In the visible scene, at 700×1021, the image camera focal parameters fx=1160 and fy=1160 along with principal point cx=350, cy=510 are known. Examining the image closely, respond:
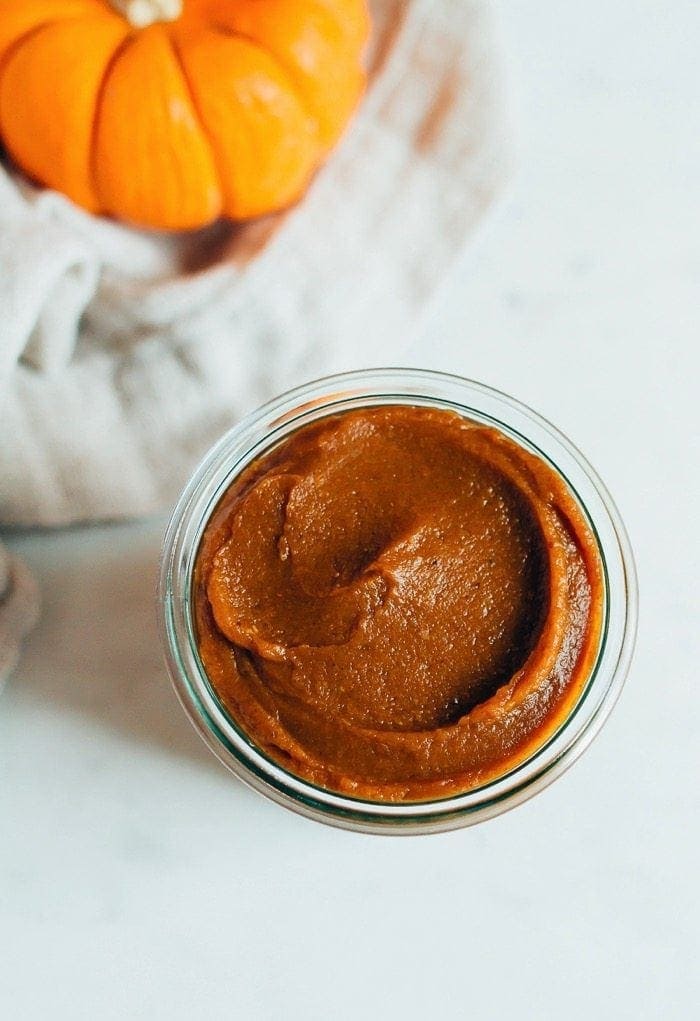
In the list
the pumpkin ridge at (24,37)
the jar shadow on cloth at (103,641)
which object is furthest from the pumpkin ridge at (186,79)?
the jar shadow on cloth at (103,641)

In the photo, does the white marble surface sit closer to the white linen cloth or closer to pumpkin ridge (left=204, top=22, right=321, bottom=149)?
the white linen cloth

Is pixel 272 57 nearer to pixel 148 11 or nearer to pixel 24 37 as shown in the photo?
pixel 148 11

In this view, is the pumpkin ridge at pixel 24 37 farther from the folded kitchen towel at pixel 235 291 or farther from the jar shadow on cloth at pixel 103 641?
the jar shadow on cloth at pixel 103 641

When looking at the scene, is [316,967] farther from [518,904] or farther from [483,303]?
[483,303]

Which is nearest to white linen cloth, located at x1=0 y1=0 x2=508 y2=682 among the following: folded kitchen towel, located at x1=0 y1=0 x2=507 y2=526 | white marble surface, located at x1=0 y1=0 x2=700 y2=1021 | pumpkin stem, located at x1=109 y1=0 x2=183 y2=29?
folded kitchen towel, located at x1=0 y1=0 x2=507 y2=526

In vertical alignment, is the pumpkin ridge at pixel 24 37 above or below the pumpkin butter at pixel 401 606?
above

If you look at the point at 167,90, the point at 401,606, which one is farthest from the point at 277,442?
the point at 167,90

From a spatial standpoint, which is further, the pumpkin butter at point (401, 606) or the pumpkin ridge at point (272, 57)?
the pumpkin ridge at point (272, 57)
